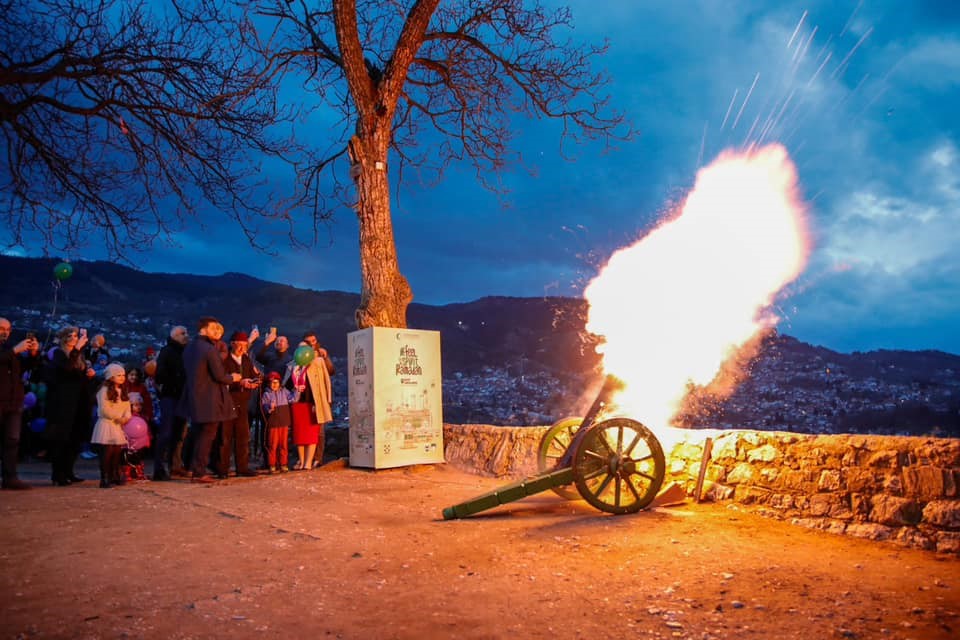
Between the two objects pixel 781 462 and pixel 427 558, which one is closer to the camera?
pixel 427 558

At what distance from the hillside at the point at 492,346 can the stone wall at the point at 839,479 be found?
2526 centimetres

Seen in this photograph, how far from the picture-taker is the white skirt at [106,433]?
8.02 meters

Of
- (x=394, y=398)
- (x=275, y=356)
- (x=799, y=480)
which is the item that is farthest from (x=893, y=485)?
(x=275, y=356)

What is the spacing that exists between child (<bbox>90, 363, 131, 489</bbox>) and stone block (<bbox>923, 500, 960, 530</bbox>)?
860 cm

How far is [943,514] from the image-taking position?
16.4 feet

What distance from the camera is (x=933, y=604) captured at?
3812 mm

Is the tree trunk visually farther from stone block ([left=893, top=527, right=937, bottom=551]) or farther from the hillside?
the hillside

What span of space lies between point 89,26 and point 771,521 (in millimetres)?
9925

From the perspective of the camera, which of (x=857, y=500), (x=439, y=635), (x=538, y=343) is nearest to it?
(x=439, y=635)

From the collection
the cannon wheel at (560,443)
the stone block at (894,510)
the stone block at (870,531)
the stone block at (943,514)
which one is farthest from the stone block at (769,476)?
the cannon wheel at (560,443)

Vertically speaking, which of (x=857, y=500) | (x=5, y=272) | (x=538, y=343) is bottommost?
(x=857, y=500)

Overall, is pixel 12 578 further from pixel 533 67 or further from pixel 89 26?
pixel 533 67

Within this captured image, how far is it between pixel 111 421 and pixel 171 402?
1.16m

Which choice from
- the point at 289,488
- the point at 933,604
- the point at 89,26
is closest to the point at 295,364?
the point at 289,488
